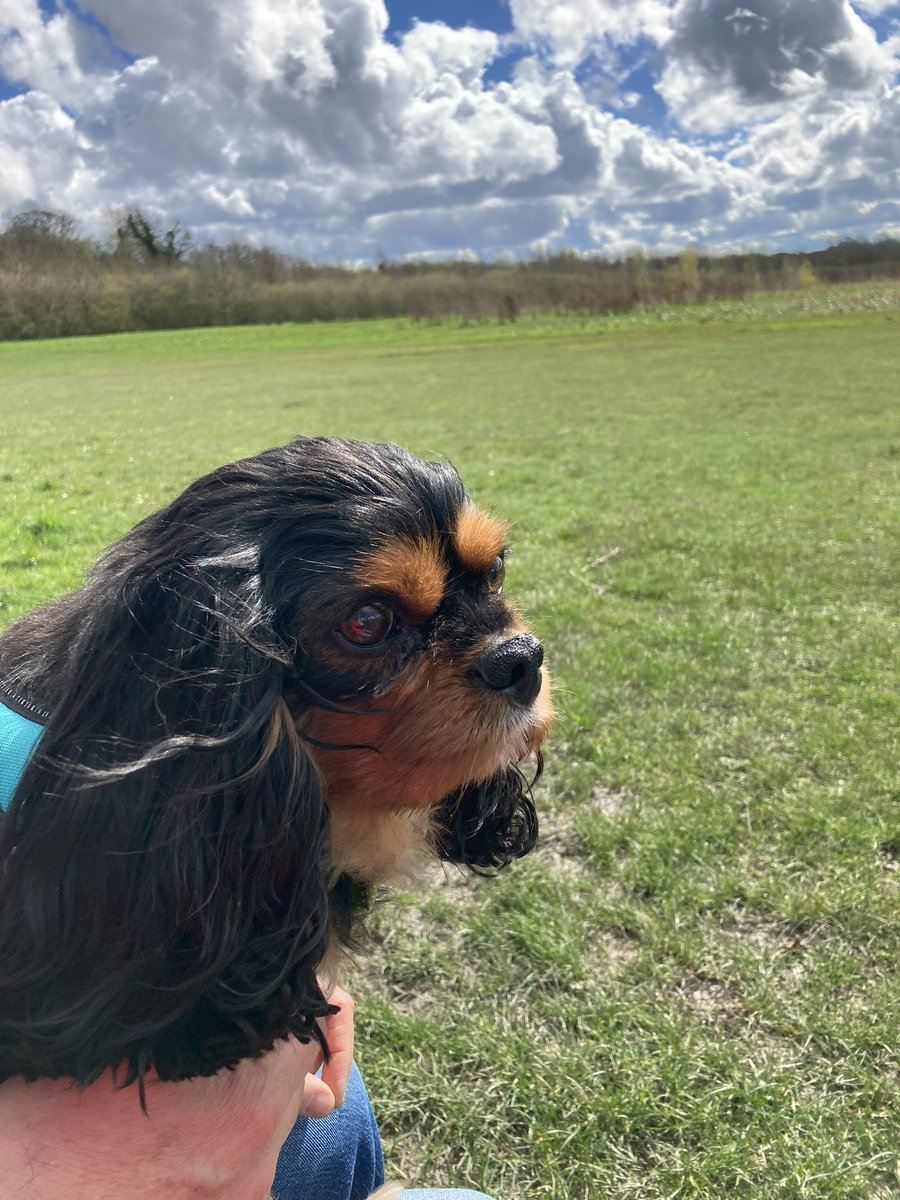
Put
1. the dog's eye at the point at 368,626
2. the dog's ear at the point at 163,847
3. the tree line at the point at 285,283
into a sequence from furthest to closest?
the tree line at the point at 285,283, the dog's eye at the point at 368,626, the dog's ear at the point at 163,847

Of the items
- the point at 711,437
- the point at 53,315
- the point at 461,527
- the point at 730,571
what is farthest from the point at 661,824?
the point at 53,315

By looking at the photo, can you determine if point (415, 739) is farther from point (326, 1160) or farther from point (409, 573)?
point (326, 1160)

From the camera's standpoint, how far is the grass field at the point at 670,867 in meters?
2.32

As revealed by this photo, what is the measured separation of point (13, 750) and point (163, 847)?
321mm

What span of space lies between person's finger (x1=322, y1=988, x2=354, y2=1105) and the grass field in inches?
23.7

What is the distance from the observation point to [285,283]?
2813 inches

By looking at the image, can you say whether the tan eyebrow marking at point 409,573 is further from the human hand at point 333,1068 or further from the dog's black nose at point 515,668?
the human hand at point 333,1068

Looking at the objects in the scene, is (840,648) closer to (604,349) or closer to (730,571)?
(730,571)

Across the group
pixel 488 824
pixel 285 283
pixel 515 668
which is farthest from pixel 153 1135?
pixel 285 283

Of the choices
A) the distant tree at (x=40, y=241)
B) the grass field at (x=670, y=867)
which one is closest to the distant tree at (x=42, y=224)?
the distant tree at (x=40, y=241)

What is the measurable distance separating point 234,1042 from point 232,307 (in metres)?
67.3

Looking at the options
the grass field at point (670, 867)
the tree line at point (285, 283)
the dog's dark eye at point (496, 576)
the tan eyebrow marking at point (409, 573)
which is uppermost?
the tree line at point (285, 283)

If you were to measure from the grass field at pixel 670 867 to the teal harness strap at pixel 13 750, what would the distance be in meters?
1.66

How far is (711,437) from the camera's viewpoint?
13500 mm
